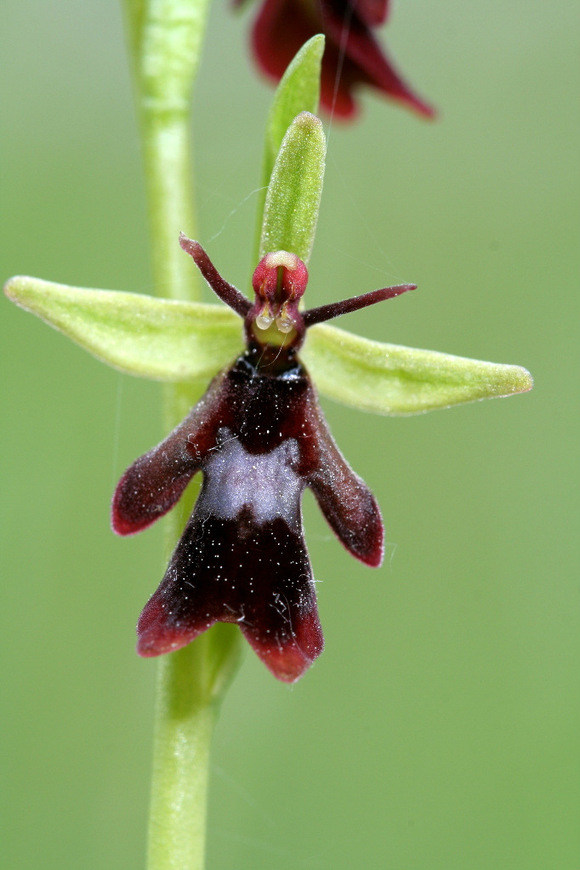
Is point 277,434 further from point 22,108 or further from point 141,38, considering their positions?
point 22,108

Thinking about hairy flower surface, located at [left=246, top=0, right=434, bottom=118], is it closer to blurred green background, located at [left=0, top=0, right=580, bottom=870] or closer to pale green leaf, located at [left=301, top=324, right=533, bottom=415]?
pale green leaf, located at [left=301, top=324, right=533, bottom=415]

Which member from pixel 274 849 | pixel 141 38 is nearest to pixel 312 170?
pixel 141 38

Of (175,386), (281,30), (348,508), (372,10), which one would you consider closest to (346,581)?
(281,30)

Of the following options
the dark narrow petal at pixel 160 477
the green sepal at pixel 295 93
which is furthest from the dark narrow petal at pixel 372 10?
the dark narrow petal at pixel 160 477

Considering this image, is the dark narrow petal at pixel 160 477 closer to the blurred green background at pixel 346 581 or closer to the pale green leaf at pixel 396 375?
the pale green leaf at pixel 396 375

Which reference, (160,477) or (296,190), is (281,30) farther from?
(160,477)
